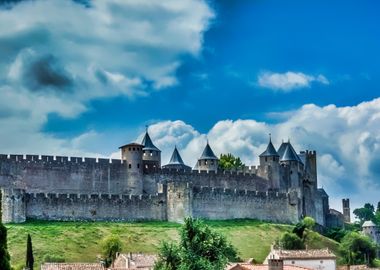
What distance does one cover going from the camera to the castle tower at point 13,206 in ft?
250

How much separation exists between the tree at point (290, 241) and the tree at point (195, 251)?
102 ft

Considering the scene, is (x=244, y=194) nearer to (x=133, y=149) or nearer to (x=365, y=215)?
(x=133, y=149)

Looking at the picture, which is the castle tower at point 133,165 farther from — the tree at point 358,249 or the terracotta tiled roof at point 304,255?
the terracotta tiled roof at point 304,255

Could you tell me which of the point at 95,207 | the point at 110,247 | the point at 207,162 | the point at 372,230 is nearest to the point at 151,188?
the point at 95,207

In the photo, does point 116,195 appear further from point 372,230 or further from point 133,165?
point 372,230

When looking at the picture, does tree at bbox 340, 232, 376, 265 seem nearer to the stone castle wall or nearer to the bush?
the stone castle wall

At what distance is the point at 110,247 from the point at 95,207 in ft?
42.8

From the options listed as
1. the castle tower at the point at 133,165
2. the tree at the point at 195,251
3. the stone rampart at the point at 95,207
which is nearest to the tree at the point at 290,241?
the stone rampart at the point at 95,207

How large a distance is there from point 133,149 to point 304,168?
21.8 metres

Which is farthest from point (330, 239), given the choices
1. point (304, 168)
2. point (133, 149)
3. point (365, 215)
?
point (365, 215)

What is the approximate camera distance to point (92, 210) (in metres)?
80.7

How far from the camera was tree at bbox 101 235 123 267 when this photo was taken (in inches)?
2657

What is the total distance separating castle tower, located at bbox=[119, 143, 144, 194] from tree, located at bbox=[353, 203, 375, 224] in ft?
197

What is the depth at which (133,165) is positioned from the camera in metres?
87.4
